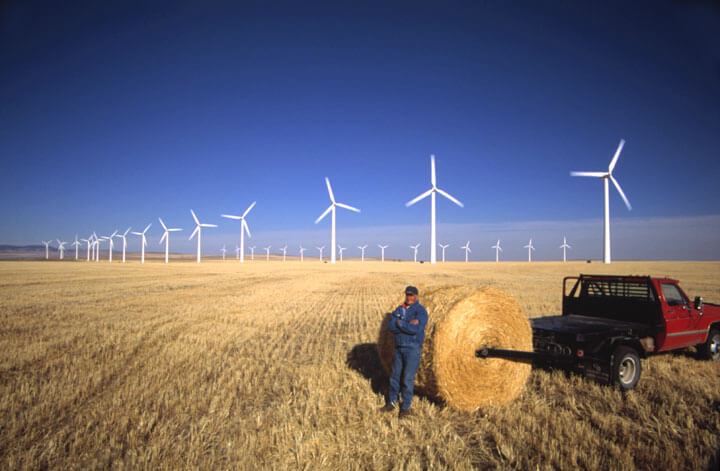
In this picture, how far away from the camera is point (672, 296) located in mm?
8945

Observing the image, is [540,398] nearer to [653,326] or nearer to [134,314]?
[653,326]

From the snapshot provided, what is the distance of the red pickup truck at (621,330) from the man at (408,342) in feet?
3.92

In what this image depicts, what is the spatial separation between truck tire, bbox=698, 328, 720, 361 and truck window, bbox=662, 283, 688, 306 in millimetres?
1182

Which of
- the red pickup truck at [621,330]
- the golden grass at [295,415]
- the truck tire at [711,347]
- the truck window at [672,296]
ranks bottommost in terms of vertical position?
the golden grass at [295,415]

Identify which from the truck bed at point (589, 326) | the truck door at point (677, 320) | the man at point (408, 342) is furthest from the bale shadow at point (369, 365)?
the truck door at point (677, 320)

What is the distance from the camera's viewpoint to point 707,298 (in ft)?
69.2

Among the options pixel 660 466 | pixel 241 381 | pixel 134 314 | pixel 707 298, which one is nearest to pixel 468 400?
pixel 660 466

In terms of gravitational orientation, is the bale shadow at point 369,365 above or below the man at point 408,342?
below

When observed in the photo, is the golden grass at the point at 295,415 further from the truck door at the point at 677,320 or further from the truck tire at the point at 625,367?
the truck door at the point at 677,320

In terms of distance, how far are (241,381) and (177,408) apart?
5.06ft

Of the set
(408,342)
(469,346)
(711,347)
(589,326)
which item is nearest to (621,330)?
(589,326)

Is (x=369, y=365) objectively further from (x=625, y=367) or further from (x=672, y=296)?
(x=672, y=296)

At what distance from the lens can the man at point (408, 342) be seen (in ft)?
20.0

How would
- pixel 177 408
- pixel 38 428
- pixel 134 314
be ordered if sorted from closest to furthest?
pixel 38 428 → pixel 177 408 → pixel 134 314
